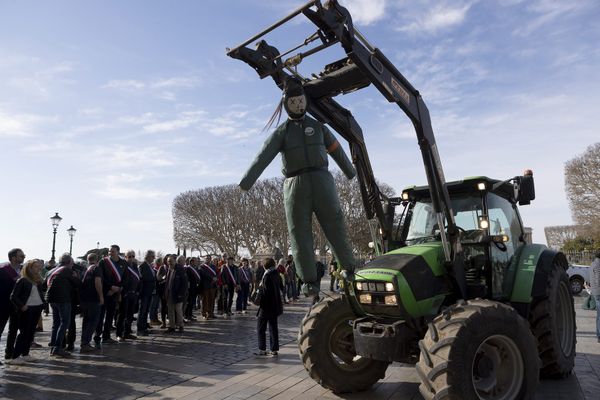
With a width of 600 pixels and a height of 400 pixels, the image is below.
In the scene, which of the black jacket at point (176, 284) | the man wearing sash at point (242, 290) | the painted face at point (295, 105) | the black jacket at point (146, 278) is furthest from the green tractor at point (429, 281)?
the man wearing sash at point (242, 290)

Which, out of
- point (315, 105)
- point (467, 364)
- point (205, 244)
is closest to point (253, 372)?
point (467, 364)

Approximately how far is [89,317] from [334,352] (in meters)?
5.76

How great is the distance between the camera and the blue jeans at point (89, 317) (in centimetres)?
894

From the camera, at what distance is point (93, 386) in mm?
6285

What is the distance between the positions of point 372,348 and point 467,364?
37.9 inches

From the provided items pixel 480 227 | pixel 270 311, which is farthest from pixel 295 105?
pixel 270 311

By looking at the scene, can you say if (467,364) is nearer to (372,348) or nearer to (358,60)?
(372,348)

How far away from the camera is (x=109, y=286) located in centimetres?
948

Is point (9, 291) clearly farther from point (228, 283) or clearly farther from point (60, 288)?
point (228, 283)

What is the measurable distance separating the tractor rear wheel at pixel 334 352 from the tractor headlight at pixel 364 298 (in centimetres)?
46

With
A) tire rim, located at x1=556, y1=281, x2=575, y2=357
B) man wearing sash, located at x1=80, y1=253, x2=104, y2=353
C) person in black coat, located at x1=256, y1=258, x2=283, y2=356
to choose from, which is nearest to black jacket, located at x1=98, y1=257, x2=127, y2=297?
man wearing sash, located at x1=80, y1=253, x2=104, y2=353

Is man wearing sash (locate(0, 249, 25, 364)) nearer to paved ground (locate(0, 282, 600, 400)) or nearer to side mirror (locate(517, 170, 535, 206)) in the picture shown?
paved ground (locate(0, 282, 600, 400))

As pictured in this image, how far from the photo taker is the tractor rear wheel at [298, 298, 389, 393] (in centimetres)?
523

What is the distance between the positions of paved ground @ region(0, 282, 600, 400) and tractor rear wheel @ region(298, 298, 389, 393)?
19 centimetres
